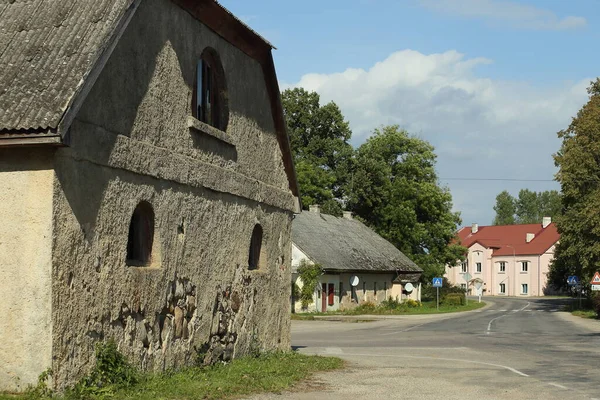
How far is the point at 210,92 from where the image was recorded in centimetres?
1470

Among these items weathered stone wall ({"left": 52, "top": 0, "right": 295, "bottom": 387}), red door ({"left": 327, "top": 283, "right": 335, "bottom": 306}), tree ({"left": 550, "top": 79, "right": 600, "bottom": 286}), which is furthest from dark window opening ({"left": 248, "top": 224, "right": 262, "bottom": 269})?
tree ({"left": 550, "top": 79, "right": 600, "bottom": 286})

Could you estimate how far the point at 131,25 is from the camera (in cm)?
1127

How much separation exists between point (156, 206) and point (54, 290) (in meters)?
2.85

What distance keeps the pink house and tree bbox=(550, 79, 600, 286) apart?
169 ft

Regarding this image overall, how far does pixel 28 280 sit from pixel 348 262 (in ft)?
138

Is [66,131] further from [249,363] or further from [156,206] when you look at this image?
[249,363]

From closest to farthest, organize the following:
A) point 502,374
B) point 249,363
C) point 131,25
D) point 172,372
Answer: point 131,25 < point 172,372 < point 249,363 < point 502,374

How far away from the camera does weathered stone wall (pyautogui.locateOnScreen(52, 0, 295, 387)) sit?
989 cm

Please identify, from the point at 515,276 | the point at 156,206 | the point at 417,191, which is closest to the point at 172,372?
the point at 156,206

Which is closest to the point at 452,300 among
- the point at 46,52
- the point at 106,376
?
the point at 106,376

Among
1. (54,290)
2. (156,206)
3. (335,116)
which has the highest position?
(335,116)

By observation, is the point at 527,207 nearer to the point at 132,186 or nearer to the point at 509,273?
the point at 509,273

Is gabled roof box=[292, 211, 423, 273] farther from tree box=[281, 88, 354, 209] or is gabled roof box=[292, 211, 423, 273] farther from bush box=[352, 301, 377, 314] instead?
tree box=[281, 88, 354, 209]

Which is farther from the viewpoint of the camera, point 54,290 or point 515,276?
point 515,276
